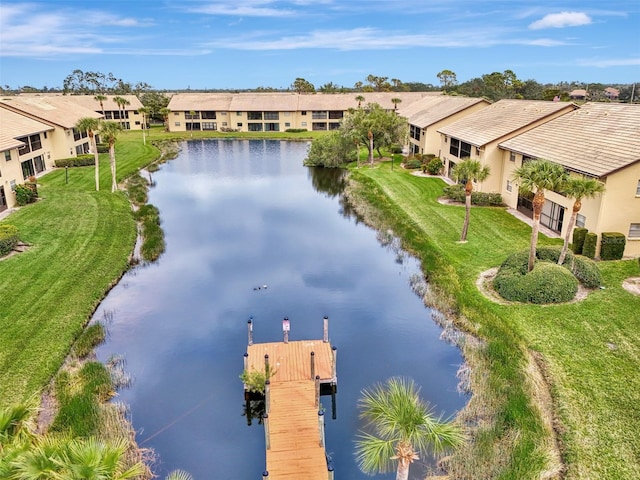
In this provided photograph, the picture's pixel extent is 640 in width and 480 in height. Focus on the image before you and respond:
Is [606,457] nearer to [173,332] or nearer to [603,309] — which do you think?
[603,309]

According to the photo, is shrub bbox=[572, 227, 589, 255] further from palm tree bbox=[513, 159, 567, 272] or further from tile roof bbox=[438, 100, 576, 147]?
Answer: tile roof bbox=[438, 100, 576, 147]

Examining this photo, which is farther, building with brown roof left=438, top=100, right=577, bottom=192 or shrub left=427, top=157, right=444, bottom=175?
shrub left=427, top=157, right=444, bottom=175

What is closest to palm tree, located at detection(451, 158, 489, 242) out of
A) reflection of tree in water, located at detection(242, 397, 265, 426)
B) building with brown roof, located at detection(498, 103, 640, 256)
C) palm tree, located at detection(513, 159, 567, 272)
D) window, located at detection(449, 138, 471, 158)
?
building with brown roof, located at detection(498, 103, 640, 256)

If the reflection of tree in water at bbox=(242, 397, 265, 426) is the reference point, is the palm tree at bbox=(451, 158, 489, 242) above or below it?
above

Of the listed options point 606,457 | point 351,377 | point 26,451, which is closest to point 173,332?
point 351,377

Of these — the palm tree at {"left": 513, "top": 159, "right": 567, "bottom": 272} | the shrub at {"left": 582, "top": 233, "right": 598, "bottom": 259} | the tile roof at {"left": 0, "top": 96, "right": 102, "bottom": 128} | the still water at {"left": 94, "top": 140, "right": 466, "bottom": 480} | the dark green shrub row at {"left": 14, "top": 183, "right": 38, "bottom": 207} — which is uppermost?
the tile roof at {"left": 0, "top": 96, "right": 102, "bottom": 128}

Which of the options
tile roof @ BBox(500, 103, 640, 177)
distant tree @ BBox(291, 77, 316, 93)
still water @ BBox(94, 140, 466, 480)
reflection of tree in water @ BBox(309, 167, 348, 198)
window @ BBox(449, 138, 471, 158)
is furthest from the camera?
distant tree @ BBox(291, 77, 316, 93)

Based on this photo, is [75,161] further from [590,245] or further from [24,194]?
[590,245]
